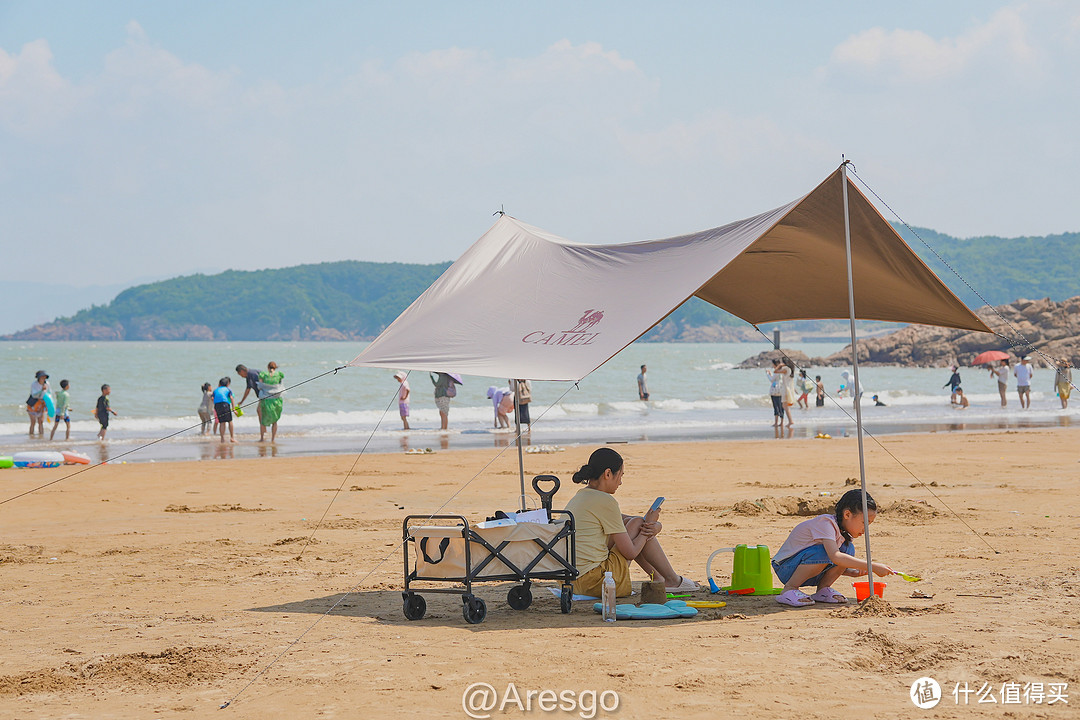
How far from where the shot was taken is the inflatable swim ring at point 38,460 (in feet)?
51.0

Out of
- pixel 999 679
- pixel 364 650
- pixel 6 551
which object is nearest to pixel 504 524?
pixel 364 650

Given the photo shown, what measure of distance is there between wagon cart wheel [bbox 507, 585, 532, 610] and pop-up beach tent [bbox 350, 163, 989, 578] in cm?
138

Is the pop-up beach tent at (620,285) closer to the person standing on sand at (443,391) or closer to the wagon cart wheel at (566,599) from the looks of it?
the wagon cart wheel at (566,599)

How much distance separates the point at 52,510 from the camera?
439 inches

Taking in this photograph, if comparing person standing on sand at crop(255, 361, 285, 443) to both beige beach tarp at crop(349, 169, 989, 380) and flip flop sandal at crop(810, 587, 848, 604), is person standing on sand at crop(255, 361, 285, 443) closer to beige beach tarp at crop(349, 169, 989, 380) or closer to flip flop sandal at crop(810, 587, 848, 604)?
beige beach tarp at crop(349, 169, 989, 380)

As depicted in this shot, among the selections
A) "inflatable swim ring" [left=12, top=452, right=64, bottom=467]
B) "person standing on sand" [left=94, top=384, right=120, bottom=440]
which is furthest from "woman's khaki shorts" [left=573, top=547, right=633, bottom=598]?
"person standing on sand" [left=94, top=384, right=120, bottom=440]

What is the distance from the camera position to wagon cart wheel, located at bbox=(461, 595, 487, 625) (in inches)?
232

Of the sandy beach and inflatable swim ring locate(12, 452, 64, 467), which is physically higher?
inflatable swim ring locate(12, 452, 64, 467)

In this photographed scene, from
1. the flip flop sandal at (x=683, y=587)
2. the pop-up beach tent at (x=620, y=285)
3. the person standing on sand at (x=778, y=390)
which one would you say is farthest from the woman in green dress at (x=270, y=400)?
the flip flop sandal at (x=683, y=587)

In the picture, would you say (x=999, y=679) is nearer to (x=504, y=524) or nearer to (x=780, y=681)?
(x=780, y=681)

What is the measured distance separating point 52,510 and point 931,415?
2284cm

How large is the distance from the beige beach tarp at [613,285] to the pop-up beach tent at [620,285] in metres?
0.01

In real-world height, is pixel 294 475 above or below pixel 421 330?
below

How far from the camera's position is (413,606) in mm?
A: 6023
